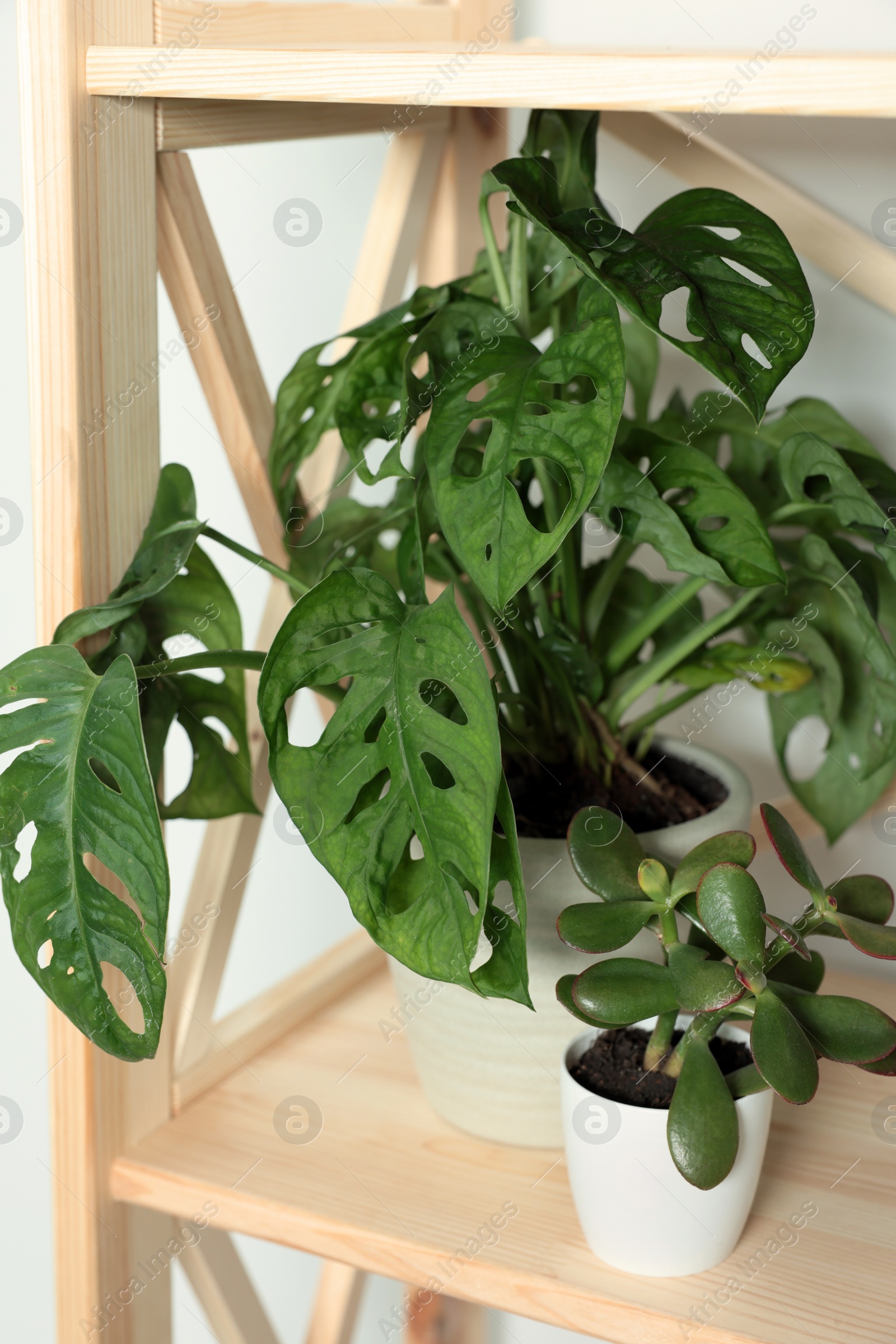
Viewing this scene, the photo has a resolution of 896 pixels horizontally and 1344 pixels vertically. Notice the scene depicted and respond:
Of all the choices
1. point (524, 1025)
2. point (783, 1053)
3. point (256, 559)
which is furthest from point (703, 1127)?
point (256, 559)

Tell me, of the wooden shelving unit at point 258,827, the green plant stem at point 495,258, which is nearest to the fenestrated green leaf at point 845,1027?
the wooden shelving unit at point 258,827

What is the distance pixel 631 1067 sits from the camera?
69cm

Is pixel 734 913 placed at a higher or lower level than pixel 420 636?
lower

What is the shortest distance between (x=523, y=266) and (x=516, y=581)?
301mm

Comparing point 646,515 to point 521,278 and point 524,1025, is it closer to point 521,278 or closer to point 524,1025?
point 521,278

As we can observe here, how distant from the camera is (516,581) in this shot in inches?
21.8

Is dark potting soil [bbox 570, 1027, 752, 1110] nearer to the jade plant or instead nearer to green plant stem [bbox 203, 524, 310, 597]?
the jade plant

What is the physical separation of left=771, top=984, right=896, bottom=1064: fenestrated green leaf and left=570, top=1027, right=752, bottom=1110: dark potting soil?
0.07 metres

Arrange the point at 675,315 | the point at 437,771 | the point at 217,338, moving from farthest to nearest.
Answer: the point at 675,315, the point at 217,338, the point at 437,771

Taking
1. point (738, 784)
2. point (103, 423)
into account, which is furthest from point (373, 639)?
point (738, 784)

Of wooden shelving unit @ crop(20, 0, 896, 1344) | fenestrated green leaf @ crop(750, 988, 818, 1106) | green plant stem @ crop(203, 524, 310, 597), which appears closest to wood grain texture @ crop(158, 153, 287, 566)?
wooden shelving unit @ crop(20, 0, 896, 1344)

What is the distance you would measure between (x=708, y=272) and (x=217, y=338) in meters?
0.35

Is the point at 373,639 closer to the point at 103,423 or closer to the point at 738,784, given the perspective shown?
the point at 103,423

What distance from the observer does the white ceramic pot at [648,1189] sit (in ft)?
2.11
